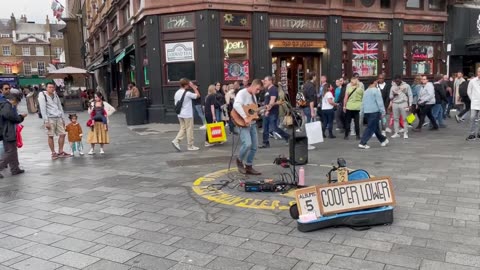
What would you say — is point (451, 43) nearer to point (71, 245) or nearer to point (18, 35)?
point (71, 245)

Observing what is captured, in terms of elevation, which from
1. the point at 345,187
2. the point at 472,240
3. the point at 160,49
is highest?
the point at 160,49

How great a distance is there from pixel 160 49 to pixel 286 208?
1247cm

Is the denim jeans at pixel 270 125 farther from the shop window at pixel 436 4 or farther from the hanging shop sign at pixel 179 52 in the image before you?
the shop window at pixel 436 4

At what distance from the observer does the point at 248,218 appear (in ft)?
16.7

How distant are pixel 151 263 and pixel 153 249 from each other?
0.34 metres

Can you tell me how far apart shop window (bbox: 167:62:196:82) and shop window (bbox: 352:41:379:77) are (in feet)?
24.2

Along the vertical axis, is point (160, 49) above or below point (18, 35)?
below

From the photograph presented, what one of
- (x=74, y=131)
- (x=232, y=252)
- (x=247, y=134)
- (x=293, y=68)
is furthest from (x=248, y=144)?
(x=293, y=68)

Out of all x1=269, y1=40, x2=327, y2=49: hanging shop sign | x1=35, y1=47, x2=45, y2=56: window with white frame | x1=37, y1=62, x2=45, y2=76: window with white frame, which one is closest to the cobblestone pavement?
x1=269, y1=40, x2=327, y2=49: hanging shop sign

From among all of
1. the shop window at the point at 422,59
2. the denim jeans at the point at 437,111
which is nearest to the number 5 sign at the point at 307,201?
the denim jeans at the point at 437,111

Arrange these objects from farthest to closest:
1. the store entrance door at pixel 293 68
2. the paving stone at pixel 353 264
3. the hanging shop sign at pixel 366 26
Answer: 1. the hanging shop sign at pixel 366 26
2. the store entrance door at pixel 293 68
3. the paving stone at pixel 353 264

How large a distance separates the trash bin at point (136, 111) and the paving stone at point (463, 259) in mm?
14444

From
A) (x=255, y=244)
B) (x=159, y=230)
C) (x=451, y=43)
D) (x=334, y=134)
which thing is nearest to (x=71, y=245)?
(x=159, y=230)

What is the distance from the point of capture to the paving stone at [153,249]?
4109 millimetres
